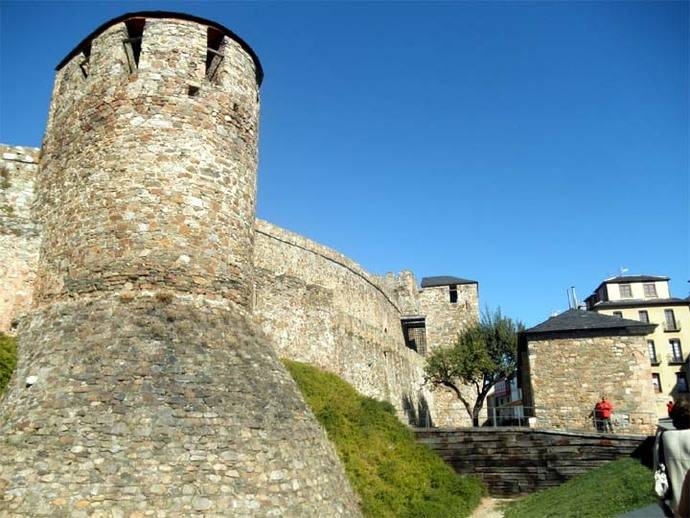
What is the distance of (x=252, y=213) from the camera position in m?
12.1

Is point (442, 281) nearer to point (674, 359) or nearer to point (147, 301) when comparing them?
point (674, 359)

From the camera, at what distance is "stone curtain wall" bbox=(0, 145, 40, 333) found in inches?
433

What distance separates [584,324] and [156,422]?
16312 mm

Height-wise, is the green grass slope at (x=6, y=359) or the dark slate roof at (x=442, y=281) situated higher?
the dark slate roof at (x=442, y=281)

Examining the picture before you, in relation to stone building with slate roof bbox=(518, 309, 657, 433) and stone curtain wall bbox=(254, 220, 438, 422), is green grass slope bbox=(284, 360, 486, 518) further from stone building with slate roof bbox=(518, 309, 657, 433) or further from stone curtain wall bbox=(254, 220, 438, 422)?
stone building with slate roof bbox=(518, 309, 657, 433)

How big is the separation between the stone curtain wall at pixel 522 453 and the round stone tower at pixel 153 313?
7.38 meters

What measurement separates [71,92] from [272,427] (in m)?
8.77

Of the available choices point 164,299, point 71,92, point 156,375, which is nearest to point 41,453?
point 156,375

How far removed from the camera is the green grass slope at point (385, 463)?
12781 mm

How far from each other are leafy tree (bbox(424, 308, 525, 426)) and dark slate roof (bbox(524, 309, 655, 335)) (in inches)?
328

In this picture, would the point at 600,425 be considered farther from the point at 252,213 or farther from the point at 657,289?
the point at 657,289

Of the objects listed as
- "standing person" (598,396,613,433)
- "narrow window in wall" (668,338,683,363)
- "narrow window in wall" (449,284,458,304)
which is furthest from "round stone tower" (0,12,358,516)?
"narrow window in wall" (668,338,683,363)

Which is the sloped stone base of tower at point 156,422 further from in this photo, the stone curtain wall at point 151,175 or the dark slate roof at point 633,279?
the dark slate roof at point 633,279

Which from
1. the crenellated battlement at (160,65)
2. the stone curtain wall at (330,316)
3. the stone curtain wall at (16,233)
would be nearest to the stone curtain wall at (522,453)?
the stone curtain wall at (330,316)
